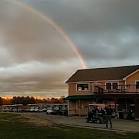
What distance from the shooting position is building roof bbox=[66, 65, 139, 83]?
68.1m

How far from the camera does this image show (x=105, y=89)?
67.6 metres

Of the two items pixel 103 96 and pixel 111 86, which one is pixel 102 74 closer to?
pixel 111 86

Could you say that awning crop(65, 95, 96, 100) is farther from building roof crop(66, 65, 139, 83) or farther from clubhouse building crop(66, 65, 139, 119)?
building roof crop(66, 65, 139, 83)

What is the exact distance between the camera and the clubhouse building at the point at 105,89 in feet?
199

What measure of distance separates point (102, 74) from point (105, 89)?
14.6 ft

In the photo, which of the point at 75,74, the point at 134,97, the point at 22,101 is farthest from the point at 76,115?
the point at 22,101

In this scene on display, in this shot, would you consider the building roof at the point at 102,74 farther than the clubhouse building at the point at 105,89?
Yes

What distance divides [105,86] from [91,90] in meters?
2.94

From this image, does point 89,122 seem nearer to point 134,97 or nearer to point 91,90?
point 134,97

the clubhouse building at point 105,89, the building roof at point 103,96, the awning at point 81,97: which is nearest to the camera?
the building roof at point 103,96

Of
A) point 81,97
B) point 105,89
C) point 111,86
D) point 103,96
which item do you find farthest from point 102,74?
point 103,96

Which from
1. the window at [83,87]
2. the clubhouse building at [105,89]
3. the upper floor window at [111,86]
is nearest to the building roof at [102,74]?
the clubhouse building at [105,89]

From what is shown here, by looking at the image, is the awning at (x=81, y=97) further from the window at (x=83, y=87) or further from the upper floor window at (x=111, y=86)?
the upper floor window at (x=111, y=86)

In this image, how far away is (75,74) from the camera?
75438 mm
